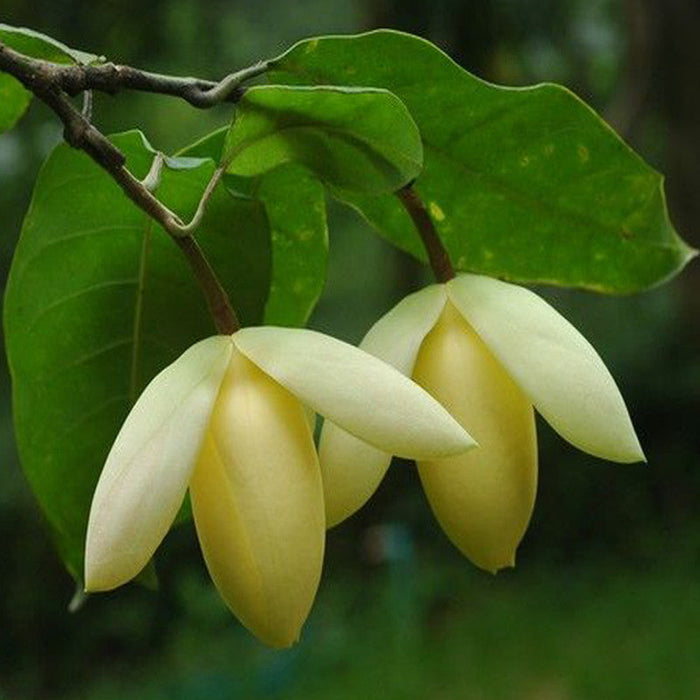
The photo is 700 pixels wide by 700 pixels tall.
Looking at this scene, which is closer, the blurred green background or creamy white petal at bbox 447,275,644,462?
creamy white petal at bbox 447,275,644,462

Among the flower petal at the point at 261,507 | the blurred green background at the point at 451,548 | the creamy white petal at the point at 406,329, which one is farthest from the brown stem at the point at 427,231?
the blurred green background at the point at 451,548

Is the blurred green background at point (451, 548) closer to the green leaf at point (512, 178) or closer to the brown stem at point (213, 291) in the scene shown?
Answer: the green leaf at point (512, 178)

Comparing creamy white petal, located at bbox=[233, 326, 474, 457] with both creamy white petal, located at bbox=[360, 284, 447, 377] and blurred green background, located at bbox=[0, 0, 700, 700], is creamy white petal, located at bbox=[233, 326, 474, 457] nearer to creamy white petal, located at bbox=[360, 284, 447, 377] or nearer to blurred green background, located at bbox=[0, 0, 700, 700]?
creamy white petal, located at bbox=[360, 284, 447, 377]

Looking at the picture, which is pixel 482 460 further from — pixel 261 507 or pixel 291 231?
pixel 291 231

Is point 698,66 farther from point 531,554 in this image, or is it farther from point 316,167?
point 316,167

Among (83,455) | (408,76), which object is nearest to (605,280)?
(408,76)

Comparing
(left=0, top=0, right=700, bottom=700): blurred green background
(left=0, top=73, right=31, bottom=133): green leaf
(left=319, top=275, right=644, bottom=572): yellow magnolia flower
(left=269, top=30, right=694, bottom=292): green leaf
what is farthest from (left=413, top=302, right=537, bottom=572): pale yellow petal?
(left=0, top=0, right=700, bottom=700): blurred green background
